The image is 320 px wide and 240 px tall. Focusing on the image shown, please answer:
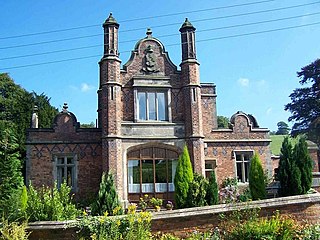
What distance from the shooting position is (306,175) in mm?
14992

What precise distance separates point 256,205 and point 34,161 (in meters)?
14.5

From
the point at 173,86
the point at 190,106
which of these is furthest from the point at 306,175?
the point at 173,86

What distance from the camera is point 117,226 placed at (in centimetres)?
892

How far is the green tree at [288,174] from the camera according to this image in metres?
14.8

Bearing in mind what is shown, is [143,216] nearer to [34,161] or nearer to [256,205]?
[256,205]

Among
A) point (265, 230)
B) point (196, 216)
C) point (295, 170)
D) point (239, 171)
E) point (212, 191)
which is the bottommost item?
point (265, 230)

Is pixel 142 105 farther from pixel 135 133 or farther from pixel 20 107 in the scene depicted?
pixel 20 107

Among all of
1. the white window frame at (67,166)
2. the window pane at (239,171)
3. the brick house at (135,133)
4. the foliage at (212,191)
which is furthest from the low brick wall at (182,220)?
the window pane at (239,171)

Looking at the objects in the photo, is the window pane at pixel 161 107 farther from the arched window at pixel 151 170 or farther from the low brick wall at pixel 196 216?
the low brick wall at pixel 196 216

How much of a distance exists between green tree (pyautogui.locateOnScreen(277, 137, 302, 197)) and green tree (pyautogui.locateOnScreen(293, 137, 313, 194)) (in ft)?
0.64

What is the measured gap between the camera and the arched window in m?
21.0

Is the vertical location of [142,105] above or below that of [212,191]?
above

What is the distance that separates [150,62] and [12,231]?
1493 cm

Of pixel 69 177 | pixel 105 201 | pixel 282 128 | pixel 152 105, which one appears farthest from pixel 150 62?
pixel 282 128
